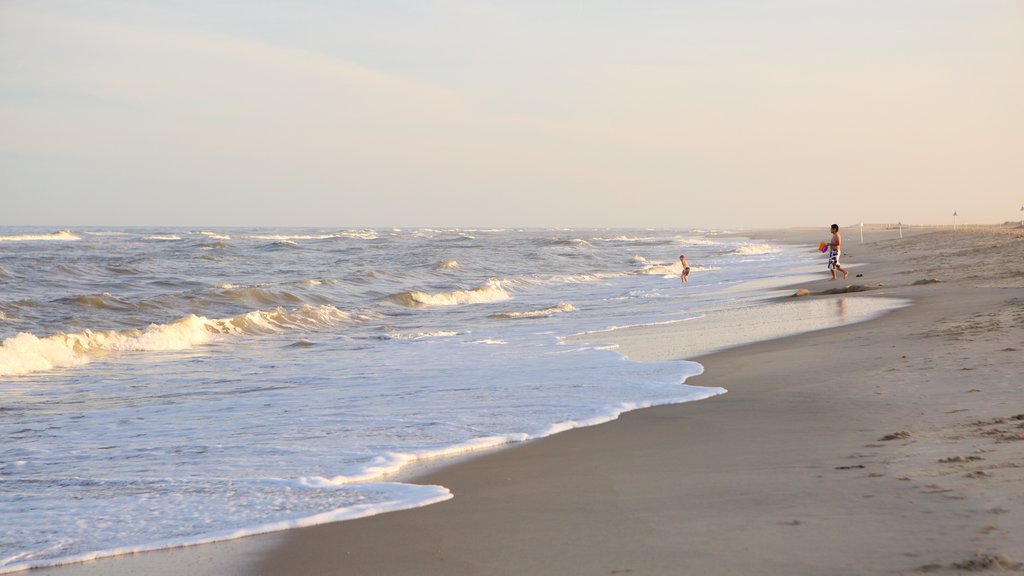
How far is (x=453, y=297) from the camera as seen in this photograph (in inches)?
961

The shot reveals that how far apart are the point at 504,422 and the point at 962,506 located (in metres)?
4.19

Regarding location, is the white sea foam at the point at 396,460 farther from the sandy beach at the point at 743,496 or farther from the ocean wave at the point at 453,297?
the ocean wave at the point at 453,297

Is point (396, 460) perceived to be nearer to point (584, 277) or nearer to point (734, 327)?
point (734, 327)

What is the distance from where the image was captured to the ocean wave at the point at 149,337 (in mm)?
12859

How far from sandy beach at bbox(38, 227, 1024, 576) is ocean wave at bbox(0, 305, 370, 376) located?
9362mm

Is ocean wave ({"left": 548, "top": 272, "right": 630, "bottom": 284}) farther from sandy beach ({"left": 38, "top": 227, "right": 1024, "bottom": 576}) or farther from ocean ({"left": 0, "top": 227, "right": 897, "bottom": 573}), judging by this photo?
sandy beach ({"left": 38, "top": 227, "right": 1024, "bottom": 576})

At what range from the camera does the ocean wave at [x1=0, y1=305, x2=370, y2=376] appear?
1286 centimetres

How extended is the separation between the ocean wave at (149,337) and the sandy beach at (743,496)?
9362 millimetres

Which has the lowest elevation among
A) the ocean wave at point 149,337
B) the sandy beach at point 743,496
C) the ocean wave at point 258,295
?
the ocean wave at point 149,337

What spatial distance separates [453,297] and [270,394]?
14.7 meters

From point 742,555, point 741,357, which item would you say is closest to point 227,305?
point 741,357

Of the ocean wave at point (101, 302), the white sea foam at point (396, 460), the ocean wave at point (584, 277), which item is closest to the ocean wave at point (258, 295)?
the ocean wave at point (101, 302)

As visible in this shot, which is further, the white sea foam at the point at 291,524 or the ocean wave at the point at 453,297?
the ocean wave at the point at 453,297

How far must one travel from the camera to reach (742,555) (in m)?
3.88
